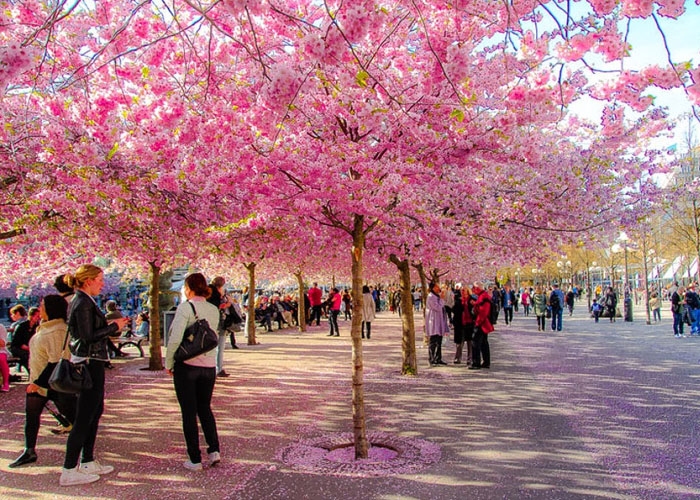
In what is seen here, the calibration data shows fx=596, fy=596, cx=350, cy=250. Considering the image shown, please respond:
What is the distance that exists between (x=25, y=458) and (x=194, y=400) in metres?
1.95

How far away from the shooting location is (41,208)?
29.9 feet

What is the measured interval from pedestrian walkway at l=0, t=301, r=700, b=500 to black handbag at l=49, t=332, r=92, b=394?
887 millimetres

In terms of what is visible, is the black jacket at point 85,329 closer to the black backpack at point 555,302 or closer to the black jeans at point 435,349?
the black jeans at point 435,349

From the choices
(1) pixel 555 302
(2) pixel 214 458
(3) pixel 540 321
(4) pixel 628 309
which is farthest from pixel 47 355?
(4) pixel 628 309

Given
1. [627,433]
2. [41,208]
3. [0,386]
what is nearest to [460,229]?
[627,433]

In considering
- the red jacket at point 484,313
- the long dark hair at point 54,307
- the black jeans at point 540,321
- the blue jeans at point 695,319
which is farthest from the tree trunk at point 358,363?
the black jeans at point 540,321

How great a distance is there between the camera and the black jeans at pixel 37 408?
6145mm

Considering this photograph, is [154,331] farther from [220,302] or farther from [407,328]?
Answer: [407,328]

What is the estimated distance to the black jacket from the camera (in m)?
5.63

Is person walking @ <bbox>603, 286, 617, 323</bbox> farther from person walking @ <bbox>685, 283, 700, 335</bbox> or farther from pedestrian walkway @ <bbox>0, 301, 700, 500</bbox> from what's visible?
pedestrian walkway @ <bbox>0, 301, 700, 500</bbox>

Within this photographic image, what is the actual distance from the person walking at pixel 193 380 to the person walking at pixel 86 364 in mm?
572

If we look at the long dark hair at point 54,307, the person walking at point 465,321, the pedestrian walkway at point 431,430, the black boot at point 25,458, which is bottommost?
the pedestrian walkway at point 431,430

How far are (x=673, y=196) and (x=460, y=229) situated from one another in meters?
6.93

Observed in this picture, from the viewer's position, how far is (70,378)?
215 inches
